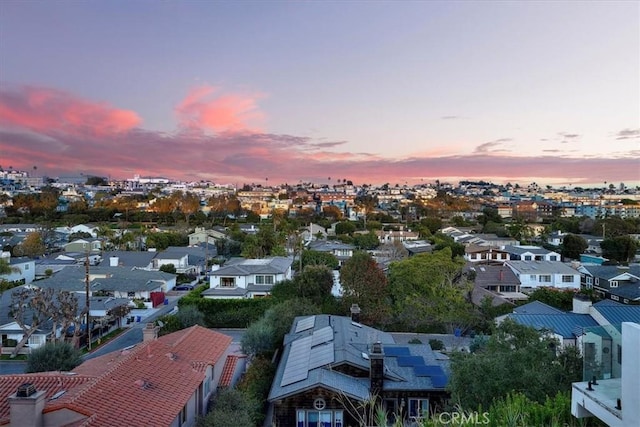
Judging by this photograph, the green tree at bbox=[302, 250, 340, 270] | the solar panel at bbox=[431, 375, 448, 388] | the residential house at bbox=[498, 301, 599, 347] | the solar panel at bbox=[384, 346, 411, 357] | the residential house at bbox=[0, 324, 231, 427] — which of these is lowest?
the green tree at bbox=[302, 250, 340, 270]

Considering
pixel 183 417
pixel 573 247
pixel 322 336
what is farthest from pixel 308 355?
pixel 573 247

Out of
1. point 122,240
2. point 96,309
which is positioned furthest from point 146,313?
point 122,240

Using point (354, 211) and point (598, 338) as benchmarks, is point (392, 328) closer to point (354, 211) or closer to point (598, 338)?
point (598, 338)

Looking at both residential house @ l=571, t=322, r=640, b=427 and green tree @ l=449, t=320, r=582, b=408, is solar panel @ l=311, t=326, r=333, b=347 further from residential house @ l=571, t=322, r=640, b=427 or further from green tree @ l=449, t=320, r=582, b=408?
residential house @ l=571, t=322, r=640, b=427

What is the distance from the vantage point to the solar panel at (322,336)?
16.7 m

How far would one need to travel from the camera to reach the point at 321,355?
1518 cm

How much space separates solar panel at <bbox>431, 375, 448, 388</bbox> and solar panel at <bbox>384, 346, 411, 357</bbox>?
206cm

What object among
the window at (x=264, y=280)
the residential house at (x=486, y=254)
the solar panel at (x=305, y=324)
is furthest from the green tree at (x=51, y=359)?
the residential house at (x=486, y=254)

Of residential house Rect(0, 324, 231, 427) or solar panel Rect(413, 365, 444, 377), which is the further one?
solar panel Rect(413, 365, 444, 377)

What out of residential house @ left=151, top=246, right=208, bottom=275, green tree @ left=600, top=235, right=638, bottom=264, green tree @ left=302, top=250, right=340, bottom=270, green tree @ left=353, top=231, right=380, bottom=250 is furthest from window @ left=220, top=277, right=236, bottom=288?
green tree @ left=600, top=235, right=638, bottom=264

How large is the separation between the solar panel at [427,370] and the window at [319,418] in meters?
2.97

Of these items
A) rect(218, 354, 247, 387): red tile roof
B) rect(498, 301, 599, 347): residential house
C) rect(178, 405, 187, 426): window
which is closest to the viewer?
rect(178, 405, 187, 426): window

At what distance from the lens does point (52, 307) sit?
2280cm

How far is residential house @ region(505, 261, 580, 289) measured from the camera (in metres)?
38.8
